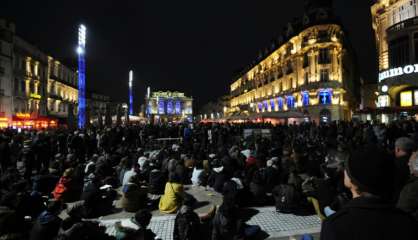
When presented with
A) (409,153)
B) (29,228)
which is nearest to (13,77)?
(29,228)

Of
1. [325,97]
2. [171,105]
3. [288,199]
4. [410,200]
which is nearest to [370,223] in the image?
[410,200]

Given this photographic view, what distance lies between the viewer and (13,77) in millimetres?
36750

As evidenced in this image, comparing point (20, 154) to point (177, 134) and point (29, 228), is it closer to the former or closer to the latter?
point (177, 134)

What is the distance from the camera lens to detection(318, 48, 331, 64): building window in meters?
41.9

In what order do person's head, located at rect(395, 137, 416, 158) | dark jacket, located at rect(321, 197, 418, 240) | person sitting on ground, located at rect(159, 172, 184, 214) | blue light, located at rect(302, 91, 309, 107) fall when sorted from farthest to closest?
blue light, located at rect(302, 91, 309, 107) → person sitting on ground, located at rect(159, 172, 184, 214) → person's head, located at rect(395, 137, 416, 158) → dark jacket, located at rect(321, 197, 418, 240)

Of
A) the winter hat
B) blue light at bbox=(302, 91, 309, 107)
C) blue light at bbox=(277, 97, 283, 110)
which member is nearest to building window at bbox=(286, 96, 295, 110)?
blue light at bbox=(277, 97, 283, 110)

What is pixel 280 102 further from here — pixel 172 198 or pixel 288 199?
pixel 172 198

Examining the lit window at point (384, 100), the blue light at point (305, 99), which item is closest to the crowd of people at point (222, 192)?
the lit window at point (384, 100)

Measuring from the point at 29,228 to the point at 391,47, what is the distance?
34226 millimetres

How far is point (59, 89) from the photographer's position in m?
52.8

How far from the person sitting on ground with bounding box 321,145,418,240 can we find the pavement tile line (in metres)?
4.83

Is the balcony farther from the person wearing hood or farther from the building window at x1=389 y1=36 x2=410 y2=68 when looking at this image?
the person wearing hood

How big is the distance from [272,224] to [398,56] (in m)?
29.5

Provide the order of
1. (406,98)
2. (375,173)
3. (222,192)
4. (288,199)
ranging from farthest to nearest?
(406,98) → (222,192) → (288,199) → (375,173)
